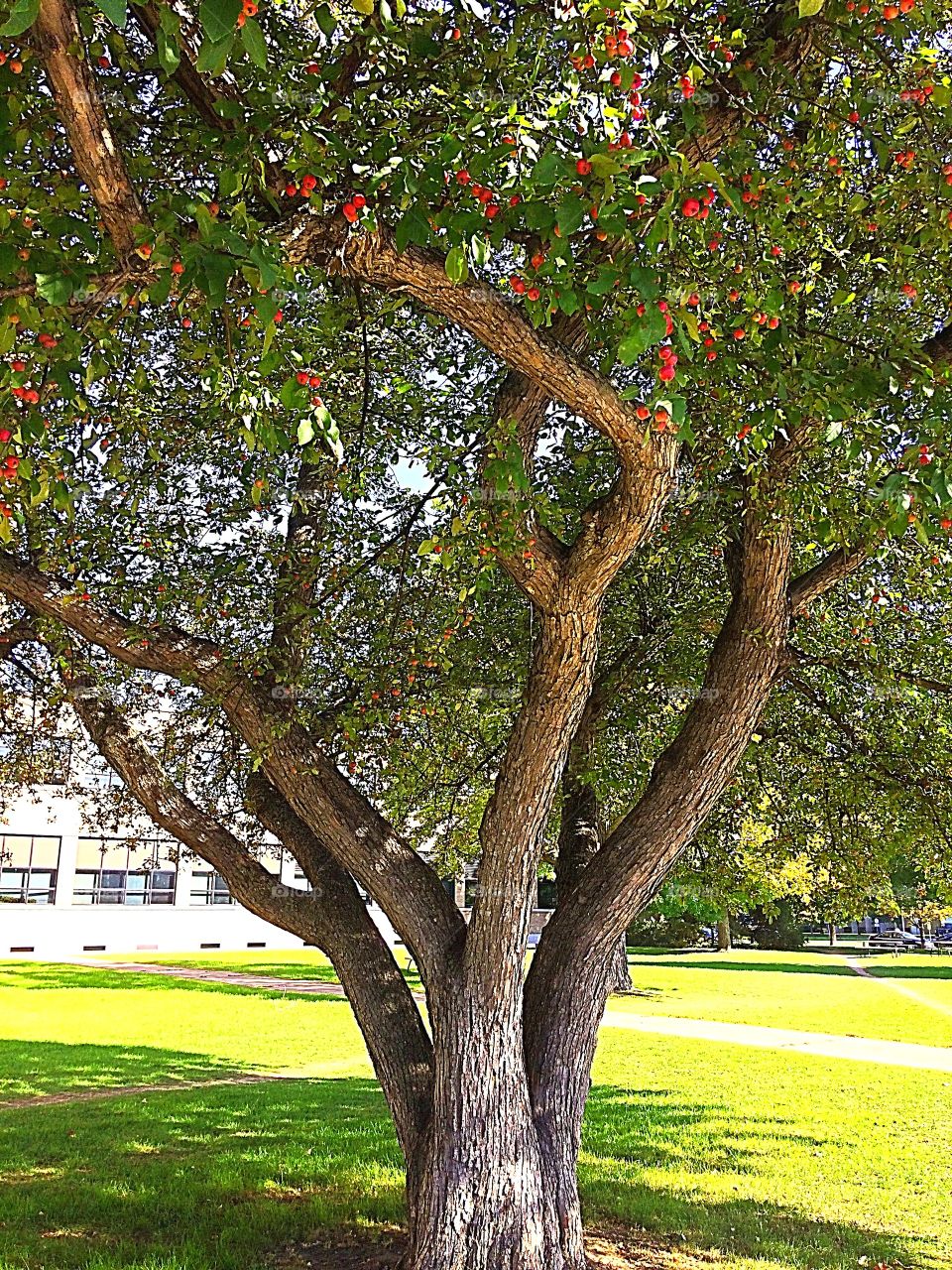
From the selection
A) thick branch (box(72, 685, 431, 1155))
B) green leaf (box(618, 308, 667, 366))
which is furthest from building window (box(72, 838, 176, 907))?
green leaf (box(618, 308, 667, 366))

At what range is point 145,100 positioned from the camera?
5.44 meters

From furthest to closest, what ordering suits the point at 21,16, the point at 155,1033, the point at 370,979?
the point at 155,1033 → the point at 370,979 → the point at 21,16

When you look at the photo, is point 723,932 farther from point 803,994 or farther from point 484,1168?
point 484,1168

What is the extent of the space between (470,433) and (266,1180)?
5.98 meters

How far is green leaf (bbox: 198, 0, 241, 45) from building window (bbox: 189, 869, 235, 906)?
37.3 metres

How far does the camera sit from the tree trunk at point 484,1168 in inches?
209

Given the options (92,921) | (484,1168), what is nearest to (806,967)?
(92,921)

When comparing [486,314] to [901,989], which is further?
[901,989]

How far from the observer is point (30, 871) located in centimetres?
3262

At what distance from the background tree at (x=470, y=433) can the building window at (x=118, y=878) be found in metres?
27.7

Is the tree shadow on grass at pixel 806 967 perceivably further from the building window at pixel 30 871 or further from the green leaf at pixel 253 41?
the green leaf at pixel 253 41

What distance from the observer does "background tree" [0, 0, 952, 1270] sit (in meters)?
3.46

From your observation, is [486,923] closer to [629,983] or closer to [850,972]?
[629,983]

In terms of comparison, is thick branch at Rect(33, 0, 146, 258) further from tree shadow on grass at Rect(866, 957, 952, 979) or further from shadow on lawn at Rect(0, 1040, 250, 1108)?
tree shadow on grass at Rect(866, 957, 952, 979)
